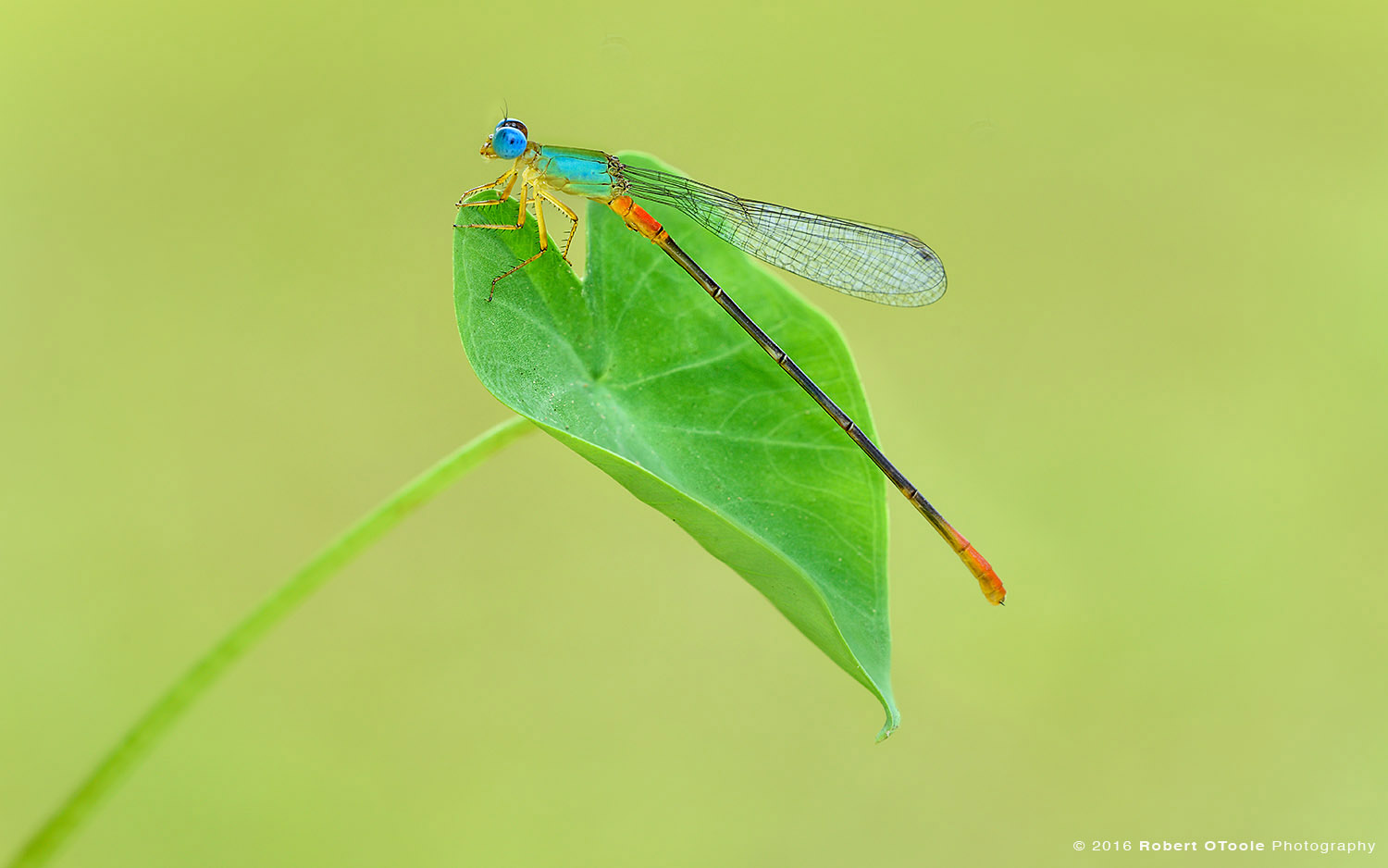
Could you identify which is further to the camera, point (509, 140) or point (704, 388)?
point (509, 140)

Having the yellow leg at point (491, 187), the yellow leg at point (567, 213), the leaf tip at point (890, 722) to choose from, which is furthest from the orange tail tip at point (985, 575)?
the yellow leg at point (491, 187)

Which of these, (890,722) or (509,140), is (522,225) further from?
(890,722)

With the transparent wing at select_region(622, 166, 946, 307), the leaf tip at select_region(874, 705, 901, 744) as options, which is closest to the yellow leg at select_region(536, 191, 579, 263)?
the transparent wing at select_region(622, 166, 946, 307)

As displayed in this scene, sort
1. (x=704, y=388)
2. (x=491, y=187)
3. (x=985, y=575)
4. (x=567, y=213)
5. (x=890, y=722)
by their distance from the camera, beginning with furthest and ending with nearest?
(x=985, y=575) < (x=567, y=213) < (x=704, y=388) < (x=491, y=187) < (x=890, y=722)

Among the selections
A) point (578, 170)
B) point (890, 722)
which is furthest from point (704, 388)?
point (890, 722)

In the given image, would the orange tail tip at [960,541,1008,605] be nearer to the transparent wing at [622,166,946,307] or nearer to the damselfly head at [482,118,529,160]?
the transparent wing at [622,166,946,307]

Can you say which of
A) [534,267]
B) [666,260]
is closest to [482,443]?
[534,267]
